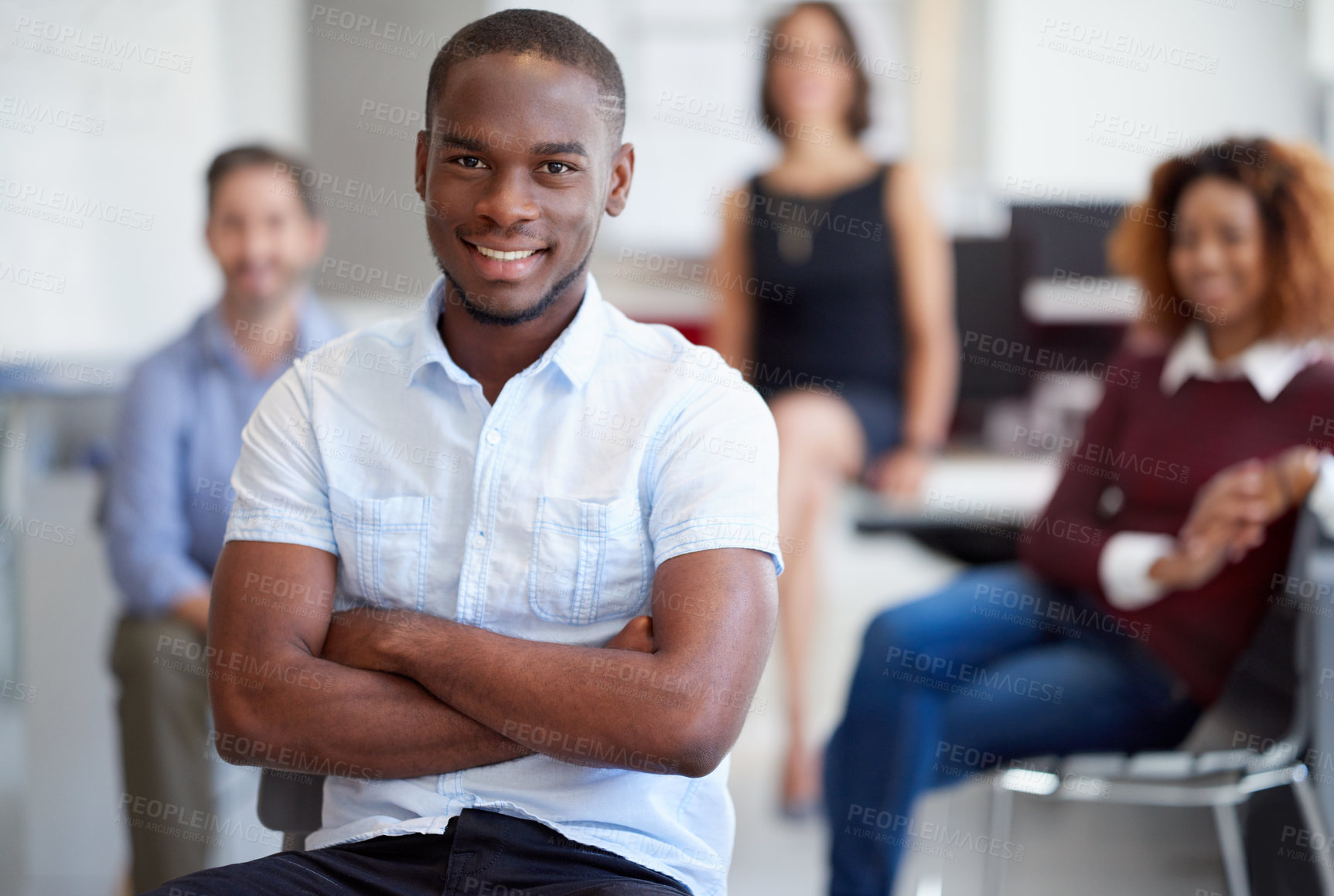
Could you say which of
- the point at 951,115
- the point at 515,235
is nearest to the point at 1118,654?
the point at 515,235

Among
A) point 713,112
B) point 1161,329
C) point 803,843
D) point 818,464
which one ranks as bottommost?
point 803,843

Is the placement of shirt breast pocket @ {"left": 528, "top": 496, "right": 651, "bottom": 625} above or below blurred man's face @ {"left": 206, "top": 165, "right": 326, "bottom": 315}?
below

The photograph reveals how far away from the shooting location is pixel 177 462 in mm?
1942

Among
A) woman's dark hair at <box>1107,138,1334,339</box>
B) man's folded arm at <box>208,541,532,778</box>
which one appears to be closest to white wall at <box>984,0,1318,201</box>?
woman's dark hair at <box>1107,138,1334,339</box>

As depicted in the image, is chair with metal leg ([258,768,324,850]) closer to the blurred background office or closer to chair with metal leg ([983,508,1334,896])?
the blurred background office

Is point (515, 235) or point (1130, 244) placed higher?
point (1130, 244)

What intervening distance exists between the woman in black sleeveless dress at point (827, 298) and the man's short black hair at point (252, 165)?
1019 millimetres

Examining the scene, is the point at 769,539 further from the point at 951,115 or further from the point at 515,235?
the point at 951,115

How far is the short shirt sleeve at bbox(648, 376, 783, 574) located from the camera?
98 cm

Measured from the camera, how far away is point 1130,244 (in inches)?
80.0

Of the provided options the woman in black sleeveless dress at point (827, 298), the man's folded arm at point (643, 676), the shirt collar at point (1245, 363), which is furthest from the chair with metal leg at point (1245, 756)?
the man's folded arm at point (643, 676)

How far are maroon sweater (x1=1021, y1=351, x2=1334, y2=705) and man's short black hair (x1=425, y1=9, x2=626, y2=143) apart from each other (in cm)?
115

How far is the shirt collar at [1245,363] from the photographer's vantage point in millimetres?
1763

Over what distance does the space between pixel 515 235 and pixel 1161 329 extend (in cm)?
142
